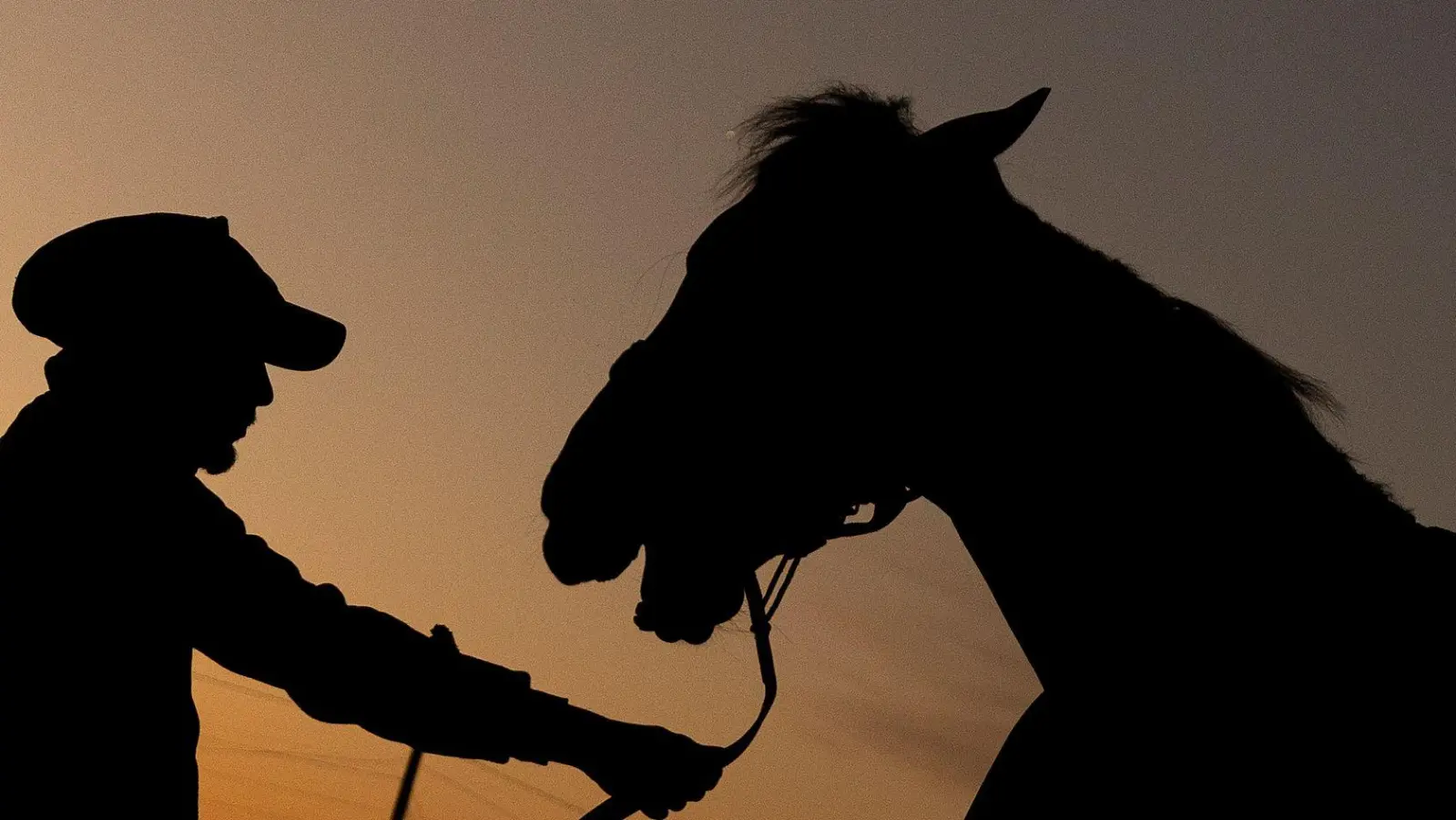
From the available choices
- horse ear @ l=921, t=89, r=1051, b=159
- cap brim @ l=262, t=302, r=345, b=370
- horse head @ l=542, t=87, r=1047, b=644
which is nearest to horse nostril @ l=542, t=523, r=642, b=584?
horse head @ l=542, t=87, r=1047, b=644

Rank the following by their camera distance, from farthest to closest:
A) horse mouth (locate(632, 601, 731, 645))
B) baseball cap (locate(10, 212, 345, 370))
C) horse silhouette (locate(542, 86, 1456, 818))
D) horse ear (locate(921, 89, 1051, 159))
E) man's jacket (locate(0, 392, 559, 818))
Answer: horse mouth (locate(632, 601, 731, 645))
baseball cap (locate(10, 212, 345, 370))
man's jacket (locate(0, 392, 559, 818))
horse ear (locate(921, 89, 1051, 159))
horse silhouette (locate(542, 86, 1456, 818))

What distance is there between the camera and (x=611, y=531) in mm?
2531

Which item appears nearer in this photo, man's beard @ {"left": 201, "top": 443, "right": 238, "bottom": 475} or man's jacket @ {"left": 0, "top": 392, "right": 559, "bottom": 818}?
man's jacket @ {"left": 0, "top": 392, "right": 559, "bottom": 818}

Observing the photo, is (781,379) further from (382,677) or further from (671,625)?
(382,677)

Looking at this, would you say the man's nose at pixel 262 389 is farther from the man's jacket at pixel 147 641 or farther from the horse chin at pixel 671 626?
the horse chin at pixel 671 626

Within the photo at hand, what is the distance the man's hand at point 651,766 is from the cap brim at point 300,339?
3.03ft

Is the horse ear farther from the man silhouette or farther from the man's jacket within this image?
the man's jacket

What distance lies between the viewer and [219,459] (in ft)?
8.55

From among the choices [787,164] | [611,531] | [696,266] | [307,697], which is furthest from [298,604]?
[787,164]

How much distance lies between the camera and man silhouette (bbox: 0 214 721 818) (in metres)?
2.28

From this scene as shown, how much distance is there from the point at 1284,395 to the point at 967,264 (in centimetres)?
55

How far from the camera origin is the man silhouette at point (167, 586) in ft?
7.48

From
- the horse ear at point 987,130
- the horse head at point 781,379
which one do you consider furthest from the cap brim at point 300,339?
the horse ear at point 987,130

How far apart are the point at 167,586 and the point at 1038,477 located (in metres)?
1.57
